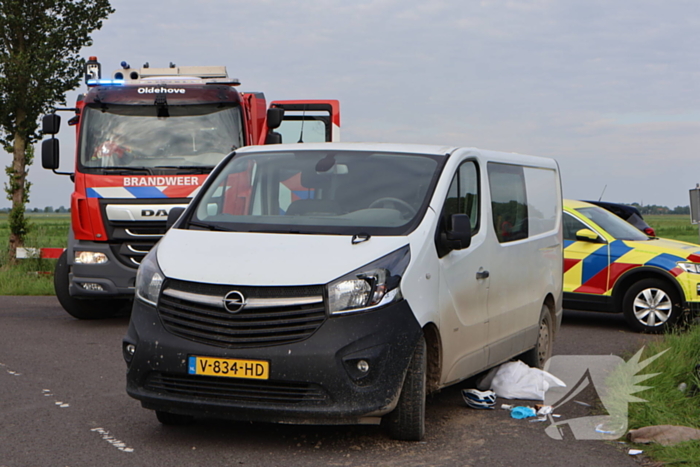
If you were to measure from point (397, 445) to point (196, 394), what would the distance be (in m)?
1.29

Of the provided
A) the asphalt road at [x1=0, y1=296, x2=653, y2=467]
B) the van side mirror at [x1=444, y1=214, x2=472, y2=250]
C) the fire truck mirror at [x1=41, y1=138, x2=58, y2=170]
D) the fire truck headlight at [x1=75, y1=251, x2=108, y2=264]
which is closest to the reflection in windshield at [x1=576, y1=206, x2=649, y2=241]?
the asphalt road at [x1=0, y1=296, x2=653, y2=467]

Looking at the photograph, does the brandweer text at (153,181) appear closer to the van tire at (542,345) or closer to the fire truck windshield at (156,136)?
the fire truck windshield at (156,136)

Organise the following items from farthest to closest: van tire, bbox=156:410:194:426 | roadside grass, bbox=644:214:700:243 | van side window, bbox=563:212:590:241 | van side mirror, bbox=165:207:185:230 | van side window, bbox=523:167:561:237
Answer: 1. roadside grass, bbox=644:214:700:243
2. van side window, bbox=563:212:590:241
3. van side window, bbox=523:167:561:237
4. van side mirror, bbox=165:207:185:230
5. van tire, bbox=156:410:194:426

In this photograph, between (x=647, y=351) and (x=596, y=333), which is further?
(x=596, y=333)

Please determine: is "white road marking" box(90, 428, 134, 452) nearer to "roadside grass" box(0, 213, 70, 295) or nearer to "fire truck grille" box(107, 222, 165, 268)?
"fire truck grille" box(107, 222, 165, 268)

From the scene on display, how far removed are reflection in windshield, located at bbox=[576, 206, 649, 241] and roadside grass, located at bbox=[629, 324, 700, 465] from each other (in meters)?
4.16

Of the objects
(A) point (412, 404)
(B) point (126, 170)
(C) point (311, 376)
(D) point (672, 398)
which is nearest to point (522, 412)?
(D) point (672, 398)

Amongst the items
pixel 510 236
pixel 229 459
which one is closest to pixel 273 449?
pixel 229 459

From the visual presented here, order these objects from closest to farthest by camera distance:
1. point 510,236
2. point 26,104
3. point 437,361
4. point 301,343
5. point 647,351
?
point 301,343 → point 437,361 → point 510,236 → point 647,351 → point 26,104

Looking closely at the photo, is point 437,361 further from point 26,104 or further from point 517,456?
point 26,104

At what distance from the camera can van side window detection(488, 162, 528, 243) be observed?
725 centimetres

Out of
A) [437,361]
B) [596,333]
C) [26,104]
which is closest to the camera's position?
[437,361]

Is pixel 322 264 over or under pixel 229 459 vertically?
over

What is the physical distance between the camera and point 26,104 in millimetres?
19234
